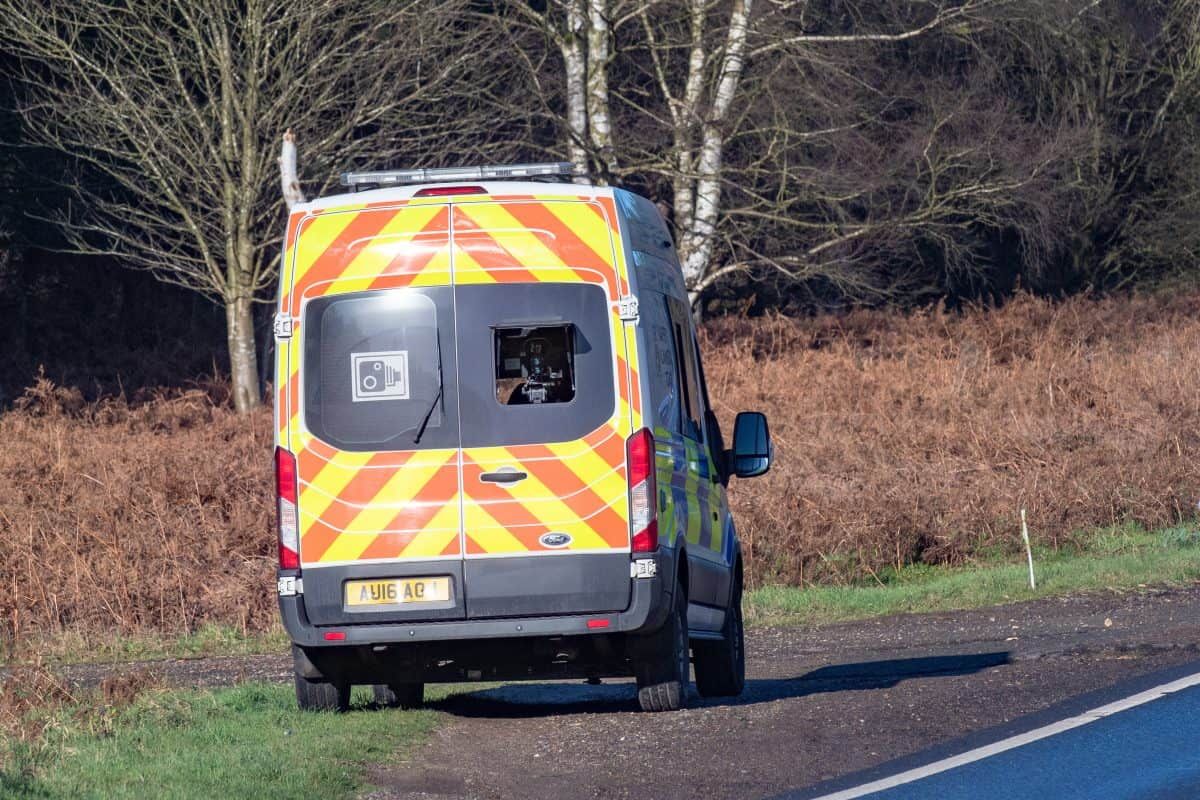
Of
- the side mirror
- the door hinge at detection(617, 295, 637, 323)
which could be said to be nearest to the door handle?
the door hinge at detection(617, 295, 637, 323)

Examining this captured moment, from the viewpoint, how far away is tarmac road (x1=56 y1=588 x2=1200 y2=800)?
23.8 feet

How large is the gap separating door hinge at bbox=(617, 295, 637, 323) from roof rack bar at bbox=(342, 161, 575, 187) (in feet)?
3.37

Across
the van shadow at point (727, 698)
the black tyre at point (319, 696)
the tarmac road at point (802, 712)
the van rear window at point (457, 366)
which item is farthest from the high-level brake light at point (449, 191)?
the van shadow at point (727, 698)

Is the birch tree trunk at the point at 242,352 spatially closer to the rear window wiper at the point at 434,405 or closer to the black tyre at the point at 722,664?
the black tyre at the point at 722,664

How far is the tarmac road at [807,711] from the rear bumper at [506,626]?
566 millimetres

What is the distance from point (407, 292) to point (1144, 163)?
31132 mm

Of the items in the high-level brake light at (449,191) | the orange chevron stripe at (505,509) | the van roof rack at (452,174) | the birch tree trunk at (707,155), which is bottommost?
the orange chevron stripe at (505,509)

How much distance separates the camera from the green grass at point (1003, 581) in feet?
46.4

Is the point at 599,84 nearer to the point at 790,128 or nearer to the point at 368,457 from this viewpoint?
the point at 790,128

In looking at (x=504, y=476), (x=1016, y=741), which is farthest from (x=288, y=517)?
(x=1016, y=741)

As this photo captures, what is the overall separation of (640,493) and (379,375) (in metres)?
1.41

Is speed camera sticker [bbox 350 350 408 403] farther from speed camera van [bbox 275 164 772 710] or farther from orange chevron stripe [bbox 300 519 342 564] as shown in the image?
orange chevron stripe [bbox 300 519 342 564]

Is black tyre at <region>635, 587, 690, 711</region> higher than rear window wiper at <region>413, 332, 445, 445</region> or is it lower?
lower

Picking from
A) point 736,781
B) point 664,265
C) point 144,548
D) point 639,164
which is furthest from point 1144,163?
point 736,781
